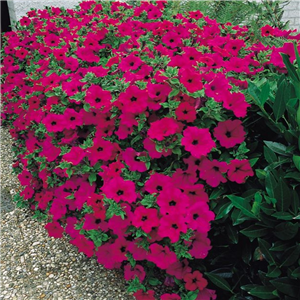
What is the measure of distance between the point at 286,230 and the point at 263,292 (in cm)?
27

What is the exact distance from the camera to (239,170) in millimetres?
1625

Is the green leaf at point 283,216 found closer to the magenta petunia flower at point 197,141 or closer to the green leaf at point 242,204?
the green leaf at point 242,204

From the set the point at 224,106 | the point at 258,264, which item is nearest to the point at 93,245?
the point at 258,264

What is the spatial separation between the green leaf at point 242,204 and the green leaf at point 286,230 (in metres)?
0.10

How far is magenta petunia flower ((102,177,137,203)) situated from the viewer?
5.24 feet

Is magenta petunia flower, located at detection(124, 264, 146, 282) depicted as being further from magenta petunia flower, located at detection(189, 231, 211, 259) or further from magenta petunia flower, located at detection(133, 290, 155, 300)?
magenta petunia flower, located at detection(189, 231, 211, 259)

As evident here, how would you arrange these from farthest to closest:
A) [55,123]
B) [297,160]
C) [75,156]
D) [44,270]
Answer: [44,270] < [55,123] < [75,156] < [297,160]

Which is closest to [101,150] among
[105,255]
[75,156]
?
[75,156]

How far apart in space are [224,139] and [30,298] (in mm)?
1217

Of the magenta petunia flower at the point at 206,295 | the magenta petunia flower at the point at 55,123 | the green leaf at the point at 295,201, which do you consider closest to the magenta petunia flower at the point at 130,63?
the magenta petunia flower at the point at 55,123

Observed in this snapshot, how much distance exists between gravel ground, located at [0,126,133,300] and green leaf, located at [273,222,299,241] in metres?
0.83

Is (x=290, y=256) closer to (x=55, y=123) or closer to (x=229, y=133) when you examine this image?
(x=229, y=133)

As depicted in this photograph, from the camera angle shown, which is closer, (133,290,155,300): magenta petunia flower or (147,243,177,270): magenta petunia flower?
(147,243,177,270): magenta petunia flower

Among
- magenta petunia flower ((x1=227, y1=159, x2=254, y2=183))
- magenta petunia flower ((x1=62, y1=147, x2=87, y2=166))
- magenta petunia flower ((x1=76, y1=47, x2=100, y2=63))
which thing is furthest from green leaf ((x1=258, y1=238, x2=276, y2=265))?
magenta petunia flower ((x1=76, y1=47, x2=100, y2=63))
